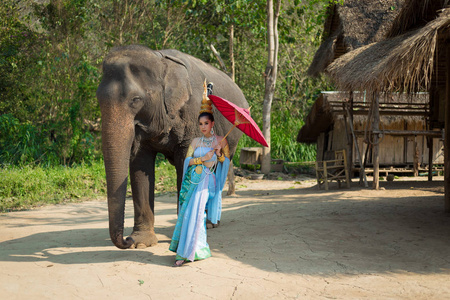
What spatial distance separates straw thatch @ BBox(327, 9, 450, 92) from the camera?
5238 millimetres

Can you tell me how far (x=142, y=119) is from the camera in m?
4.61

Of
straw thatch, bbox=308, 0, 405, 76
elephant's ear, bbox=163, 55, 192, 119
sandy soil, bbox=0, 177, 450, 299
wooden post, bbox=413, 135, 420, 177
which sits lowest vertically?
sandy soil, bbox=0, 177, 450, 299

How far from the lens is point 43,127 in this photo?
12.5m

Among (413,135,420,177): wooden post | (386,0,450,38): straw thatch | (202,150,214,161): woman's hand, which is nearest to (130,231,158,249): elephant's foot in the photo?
(202,150,214,161): woman's hand

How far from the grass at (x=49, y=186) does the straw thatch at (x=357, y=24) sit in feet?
18.1

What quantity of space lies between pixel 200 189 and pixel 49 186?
635cm

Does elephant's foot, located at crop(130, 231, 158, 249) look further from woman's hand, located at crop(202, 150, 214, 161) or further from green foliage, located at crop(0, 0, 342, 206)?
green foliage, located at crop(0, 0, 342, 206)

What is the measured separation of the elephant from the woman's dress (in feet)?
1.59

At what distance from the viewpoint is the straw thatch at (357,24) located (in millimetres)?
11398

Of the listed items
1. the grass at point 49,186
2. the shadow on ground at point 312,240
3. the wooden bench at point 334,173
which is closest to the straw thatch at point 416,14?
the shadow on ground at point 312,240

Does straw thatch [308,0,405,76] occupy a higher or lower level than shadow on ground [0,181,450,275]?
higher

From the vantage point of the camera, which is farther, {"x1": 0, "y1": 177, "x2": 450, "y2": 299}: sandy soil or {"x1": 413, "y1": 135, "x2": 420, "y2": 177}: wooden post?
{"x1": 413, "y1": 135, "x2": 420, "y2": 177}: wooden post

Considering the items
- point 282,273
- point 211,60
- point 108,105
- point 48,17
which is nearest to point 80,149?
point 48,17

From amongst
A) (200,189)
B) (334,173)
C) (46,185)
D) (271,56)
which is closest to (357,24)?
(271,56)
